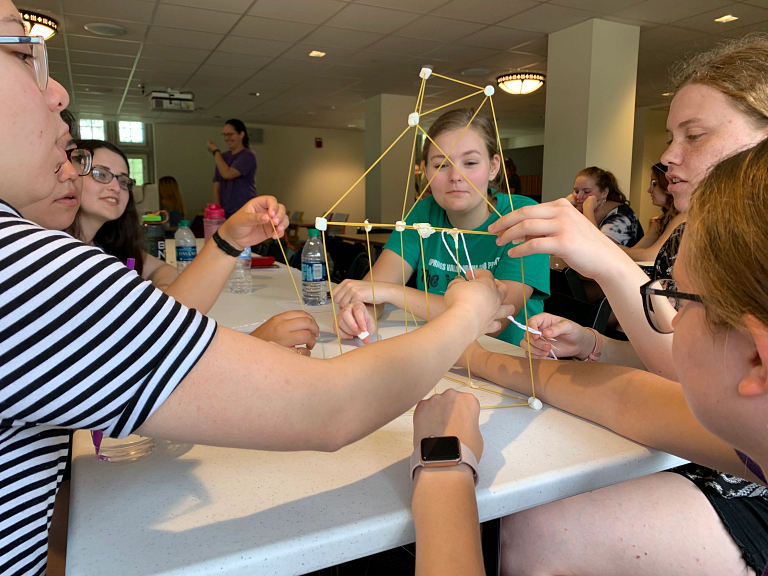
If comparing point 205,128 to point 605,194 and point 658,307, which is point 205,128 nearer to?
point 605,194

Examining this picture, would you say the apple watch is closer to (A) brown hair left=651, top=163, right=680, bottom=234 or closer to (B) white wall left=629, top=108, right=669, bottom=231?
(A) brown hair left=651, top=163, right=680, bottom=234

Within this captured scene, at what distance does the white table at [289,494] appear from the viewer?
21.6 inches

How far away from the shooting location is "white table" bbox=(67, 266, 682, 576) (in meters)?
0.55

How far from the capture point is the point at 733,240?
1.51 feet

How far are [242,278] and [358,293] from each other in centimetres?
105

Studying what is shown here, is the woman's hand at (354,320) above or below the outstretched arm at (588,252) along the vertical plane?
below

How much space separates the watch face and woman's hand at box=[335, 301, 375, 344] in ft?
1.89

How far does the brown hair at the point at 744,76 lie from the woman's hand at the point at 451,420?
0.93m

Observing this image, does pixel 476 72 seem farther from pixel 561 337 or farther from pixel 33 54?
pixel 33 54

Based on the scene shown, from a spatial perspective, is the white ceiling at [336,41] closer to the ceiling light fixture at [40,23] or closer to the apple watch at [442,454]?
the ceiling light fixture at [40,23]

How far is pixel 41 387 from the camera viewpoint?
43 cm

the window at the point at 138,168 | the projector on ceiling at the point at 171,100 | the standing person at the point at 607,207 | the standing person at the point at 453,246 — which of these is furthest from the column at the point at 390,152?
the window at the point at 138,168

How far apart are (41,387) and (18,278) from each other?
0.09 meters

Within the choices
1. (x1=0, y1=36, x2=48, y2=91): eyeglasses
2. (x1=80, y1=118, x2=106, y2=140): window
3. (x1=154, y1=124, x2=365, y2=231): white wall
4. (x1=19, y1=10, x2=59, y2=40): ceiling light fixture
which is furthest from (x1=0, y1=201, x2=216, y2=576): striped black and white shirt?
(x1=80, y1=118, x2=106, y2=140): window
